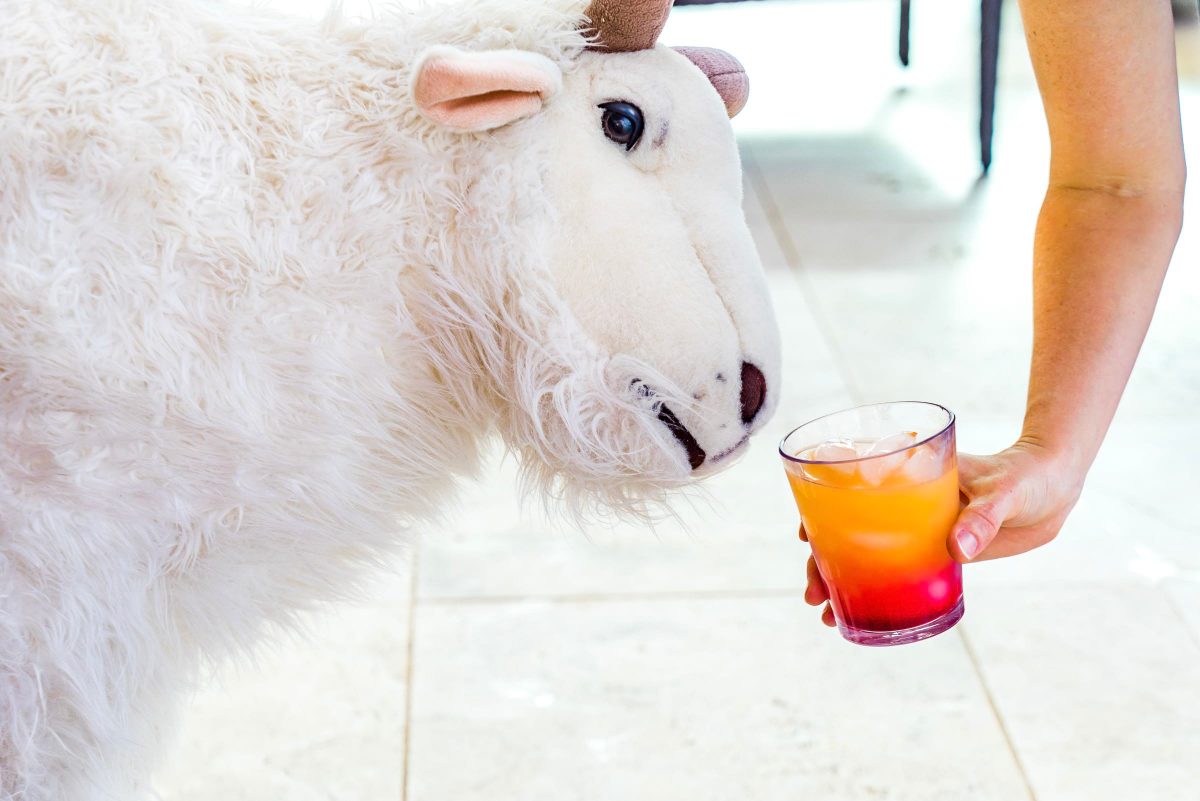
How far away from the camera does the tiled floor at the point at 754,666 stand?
104cm

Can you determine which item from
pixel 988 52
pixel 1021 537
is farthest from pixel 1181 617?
pixel 988 52

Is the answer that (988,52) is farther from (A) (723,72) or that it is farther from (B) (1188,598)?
(A) (723,72)

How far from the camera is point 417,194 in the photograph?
0.58 m

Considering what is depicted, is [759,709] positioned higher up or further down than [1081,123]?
further down

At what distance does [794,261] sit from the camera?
6.89 feet

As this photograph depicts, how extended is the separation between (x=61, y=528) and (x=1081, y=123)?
26.1 inches

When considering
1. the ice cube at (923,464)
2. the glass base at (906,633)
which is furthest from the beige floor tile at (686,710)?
the ice cube at (923,464)

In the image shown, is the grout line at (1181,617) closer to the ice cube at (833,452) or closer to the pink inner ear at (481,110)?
the ice cube at (833,452)

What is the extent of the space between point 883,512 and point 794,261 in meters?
1.48

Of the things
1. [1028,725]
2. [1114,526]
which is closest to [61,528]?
[1028,725]

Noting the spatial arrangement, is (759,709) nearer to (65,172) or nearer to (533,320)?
(533,320)

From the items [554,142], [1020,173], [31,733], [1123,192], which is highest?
[554,142]

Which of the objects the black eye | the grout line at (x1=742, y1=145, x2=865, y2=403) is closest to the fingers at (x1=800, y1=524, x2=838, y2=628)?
the black eye

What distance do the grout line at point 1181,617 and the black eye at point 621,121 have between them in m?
0.91
